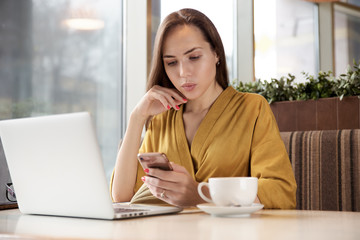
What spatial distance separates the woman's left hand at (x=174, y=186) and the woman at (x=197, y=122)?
0.23 metres

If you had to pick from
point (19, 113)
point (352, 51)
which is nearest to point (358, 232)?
point (19, 113)

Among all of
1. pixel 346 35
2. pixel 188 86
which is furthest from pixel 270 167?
pixel 346 35

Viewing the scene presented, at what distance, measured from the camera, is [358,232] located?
0.81 m

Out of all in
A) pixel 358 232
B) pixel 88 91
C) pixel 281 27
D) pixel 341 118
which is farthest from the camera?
pixel 281 27

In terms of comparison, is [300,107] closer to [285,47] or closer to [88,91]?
[88,91]

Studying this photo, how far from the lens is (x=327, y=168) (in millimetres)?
1793

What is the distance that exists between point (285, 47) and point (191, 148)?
4494 millimetres

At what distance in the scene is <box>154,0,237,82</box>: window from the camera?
4.27 metres

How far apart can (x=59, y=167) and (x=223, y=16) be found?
3915 mm

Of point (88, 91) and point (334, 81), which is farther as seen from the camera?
point (88, 91)

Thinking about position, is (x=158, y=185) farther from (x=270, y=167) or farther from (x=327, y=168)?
(x=327, y=168)

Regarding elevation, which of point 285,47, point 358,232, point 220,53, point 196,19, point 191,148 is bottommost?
point 358,232

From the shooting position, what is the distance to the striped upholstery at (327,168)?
1.74 m

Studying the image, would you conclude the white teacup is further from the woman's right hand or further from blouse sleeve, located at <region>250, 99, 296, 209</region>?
the woman's right hand
